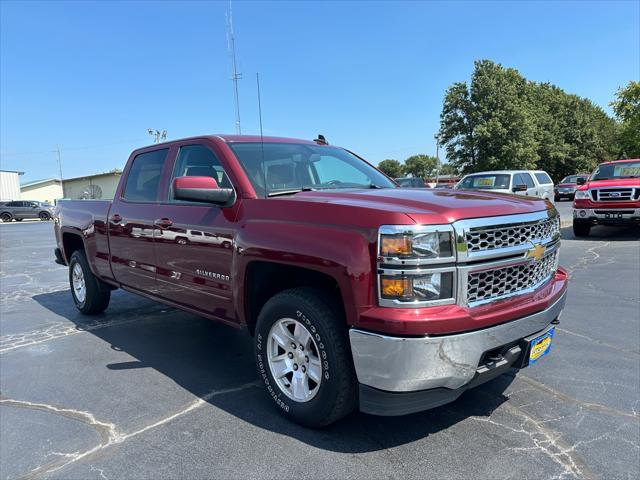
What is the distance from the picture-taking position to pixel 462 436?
2887 millimetres

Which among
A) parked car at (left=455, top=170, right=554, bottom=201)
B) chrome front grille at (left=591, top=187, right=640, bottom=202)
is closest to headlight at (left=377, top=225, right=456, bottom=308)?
chrome front grille at (left=591, top=187, right=640, bottom=202)

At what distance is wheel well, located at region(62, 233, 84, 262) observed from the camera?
619 cm

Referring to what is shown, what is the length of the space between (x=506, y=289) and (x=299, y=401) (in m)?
1.43

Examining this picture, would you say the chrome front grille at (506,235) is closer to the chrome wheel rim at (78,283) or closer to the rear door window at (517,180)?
the chrome wheel rim at (78,283)

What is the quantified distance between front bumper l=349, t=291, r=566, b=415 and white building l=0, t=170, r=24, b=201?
6929 centimetres

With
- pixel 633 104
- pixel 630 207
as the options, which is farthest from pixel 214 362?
pixel 633 104

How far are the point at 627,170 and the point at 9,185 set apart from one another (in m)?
68.9

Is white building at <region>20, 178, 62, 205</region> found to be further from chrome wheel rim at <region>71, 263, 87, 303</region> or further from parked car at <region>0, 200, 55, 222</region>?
chrome wheel rim at <region>71, 263, 87, 303</region>

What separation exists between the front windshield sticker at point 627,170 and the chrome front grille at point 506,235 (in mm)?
10840

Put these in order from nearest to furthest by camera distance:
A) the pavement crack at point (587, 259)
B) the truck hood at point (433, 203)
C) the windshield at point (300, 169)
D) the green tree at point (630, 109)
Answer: the truck hood at point (433, 203) < the windshield at point (300, 169) < the pavement crack at point (587, 259) < the green tree at point (630, 109)

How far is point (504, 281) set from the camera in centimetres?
272

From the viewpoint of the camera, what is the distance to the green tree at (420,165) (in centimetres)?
12550

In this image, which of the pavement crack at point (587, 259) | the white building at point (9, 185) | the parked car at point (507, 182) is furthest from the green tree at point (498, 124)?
the white building at point (9, 185)

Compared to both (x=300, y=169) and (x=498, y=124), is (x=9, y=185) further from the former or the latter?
(x=300, y=169)
